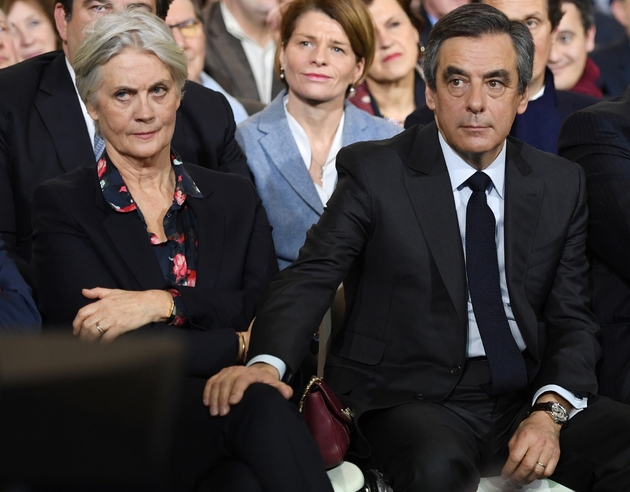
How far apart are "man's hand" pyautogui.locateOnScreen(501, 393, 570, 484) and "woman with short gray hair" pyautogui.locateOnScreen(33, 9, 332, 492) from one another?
49 cm

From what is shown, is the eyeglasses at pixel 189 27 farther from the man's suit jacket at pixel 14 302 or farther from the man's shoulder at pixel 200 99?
the man's suit jacket at pixel 14 302

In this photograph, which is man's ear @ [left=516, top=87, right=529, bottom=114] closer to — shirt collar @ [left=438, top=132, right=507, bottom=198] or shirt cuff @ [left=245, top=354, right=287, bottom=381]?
shirt collar @ [left=438, top=132, right=507, bottom=198]

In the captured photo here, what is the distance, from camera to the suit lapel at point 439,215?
240 cm

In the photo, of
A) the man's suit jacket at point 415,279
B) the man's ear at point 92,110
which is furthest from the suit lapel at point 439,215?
the man's ear at point 92,110

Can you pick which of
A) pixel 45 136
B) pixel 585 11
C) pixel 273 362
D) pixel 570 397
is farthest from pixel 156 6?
pixel 585 11

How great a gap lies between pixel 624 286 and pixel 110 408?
6.53 feet

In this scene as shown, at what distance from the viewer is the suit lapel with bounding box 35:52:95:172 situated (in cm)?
296

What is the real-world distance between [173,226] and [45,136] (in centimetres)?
64

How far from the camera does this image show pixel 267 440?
79.0 inches

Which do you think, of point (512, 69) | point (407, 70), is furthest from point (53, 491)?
point (407, 70)

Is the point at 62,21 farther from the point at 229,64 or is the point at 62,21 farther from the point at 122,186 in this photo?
the point at 229,64

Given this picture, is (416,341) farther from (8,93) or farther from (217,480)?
(8,93)

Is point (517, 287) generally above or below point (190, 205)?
below

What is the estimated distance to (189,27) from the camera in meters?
4.26
